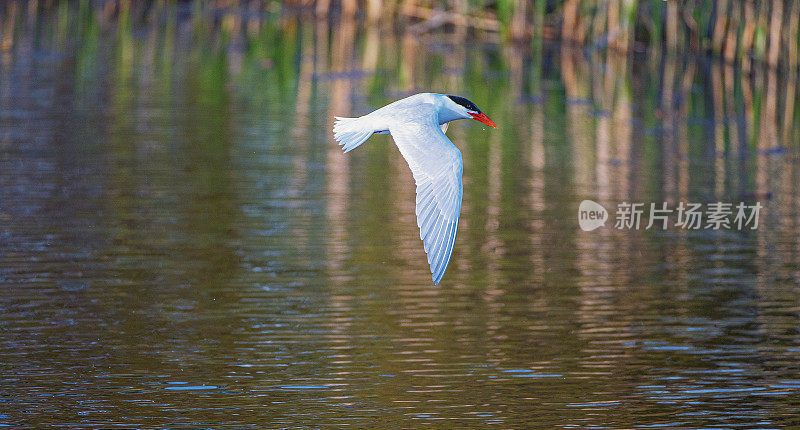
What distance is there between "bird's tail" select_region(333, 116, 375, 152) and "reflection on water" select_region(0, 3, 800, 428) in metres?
1.17

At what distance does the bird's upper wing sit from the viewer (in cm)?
566

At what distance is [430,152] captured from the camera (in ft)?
20.5

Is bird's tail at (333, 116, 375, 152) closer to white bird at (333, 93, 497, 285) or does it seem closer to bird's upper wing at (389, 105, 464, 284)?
white bird at (333, 93, 497, 285)

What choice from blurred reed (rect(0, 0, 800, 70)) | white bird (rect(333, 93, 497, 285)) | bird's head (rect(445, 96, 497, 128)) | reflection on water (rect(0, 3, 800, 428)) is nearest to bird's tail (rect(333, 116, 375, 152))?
white bird (rect(333, 93, 497, 285))

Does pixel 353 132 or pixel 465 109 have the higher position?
pixel 465 109

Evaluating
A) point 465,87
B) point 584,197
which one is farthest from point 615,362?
point 465,87

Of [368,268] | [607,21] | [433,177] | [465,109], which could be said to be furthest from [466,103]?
[607,21]

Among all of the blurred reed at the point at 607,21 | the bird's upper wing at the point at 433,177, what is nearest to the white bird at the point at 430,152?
the bird's upper wing at the point at 433,177

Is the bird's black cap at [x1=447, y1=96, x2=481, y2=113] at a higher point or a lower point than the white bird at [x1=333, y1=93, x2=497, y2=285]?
higher

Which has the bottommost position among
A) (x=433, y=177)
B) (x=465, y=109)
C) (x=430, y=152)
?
(x=433, y=177)

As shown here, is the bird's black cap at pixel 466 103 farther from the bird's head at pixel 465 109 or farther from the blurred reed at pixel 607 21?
the blurred reed at pixel 607 21

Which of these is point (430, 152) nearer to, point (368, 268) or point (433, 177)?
point (433, 177)

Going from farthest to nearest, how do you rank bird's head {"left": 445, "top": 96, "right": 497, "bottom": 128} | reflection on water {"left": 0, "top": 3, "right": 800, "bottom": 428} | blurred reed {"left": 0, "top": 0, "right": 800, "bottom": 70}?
blurred reed {"left": 0, "top": 0, "right": 800, "bottom": 70} → bird's head {"left": 445, "top": 96, "right": 497, "bottom": 128} → reflection on water {"left": 0, "top": 3, "right": 800, "bottom": 428}

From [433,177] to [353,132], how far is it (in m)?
0.65
